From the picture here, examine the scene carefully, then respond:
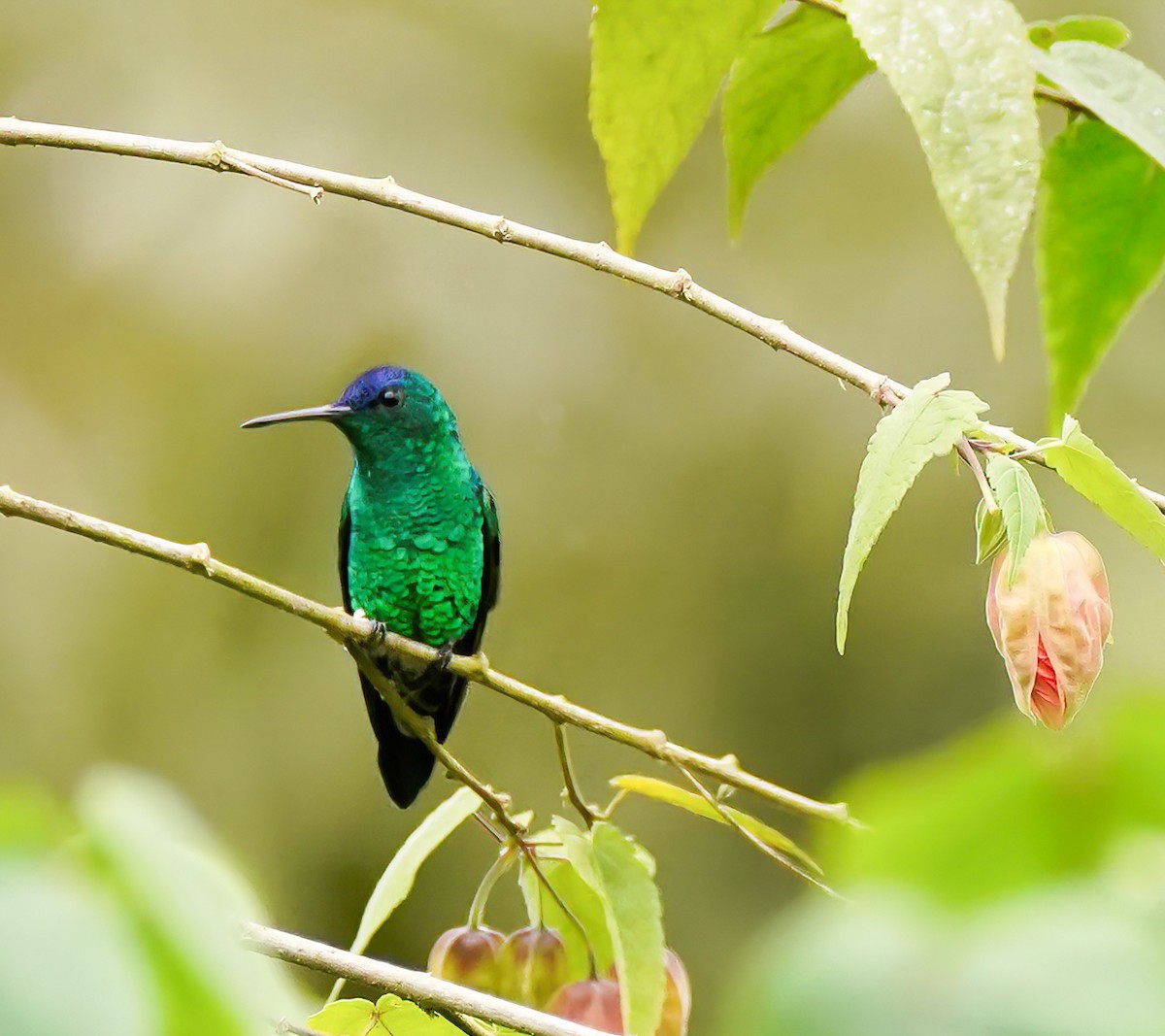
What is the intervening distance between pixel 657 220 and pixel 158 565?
1.84 meters

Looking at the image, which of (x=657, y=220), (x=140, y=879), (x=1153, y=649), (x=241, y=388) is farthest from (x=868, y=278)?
(x=140, y=879)

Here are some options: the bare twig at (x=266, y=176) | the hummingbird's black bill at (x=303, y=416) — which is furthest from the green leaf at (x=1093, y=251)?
Result: the hummingbird's black bill at (x=303, y=416)

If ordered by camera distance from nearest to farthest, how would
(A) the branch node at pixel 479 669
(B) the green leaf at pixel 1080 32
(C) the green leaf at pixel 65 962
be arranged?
(C) the green leaf at pixel 65 962 < (B) the green leaf at pixel 1080 32 < (A) the branch node at pixel 479 669

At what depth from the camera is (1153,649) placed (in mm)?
3080

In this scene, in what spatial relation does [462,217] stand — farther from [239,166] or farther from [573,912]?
[573,912]

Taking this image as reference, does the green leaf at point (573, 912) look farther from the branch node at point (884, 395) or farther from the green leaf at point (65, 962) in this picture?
the green leaf at point (65, 962)

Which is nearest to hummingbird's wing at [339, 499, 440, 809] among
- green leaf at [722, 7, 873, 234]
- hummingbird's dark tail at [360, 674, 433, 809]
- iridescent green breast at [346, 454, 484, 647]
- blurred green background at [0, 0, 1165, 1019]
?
hummingbird's dark tail at [360, 674, 433, 809]

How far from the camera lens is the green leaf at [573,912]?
0.95 m

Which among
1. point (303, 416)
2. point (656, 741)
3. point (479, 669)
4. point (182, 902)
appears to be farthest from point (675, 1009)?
point (303, 416)

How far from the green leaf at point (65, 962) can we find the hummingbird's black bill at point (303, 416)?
1.24 meters

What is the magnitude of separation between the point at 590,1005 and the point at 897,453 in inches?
18.4

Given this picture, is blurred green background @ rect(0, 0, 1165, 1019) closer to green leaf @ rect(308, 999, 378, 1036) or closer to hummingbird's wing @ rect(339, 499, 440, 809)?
hummingbird's wing @ rect(339, 499, 440, 809)

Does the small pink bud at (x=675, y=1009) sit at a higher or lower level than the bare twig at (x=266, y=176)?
lower

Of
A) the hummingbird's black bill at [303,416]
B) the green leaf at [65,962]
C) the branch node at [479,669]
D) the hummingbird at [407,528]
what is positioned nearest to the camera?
the green leaf at [65,962]
